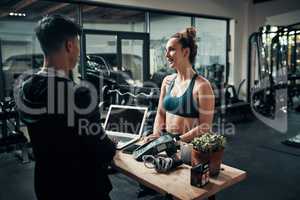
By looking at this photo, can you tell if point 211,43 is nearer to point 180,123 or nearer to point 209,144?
point 180,123

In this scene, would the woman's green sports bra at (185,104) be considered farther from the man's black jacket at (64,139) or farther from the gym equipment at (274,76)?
the gym equipment at (274,76)

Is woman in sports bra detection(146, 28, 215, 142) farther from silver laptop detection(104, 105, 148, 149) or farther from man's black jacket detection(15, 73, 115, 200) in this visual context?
man's black jacket detection(15, 73, 115, 200)

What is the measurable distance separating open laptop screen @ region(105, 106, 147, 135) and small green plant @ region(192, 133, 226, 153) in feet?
2.29

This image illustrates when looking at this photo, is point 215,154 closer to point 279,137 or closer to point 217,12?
point 279,137

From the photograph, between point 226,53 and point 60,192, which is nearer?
point 60,192

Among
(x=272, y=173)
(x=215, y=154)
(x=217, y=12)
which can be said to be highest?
(x=217, y=12)

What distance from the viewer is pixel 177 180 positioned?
1.43 meters

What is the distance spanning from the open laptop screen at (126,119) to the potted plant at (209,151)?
0.69m

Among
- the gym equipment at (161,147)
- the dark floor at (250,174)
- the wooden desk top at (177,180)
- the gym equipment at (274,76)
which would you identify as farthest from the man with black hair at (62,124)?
the gym equipment at (274,76)

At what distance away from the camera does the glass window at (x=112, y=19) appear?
18.2ft

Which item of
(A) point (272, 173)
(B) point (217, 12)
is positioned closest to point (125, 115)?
(A) point (272, 173)

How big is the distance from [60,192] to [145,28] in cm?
532

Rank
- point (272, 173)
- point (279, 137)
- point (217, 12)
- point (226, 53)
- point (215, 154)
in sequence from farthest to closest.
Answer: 1. point (226, 53)
2. point (217, 12)
3. point (279, 137)
4. point (272, 173)
5. point (215, 154)

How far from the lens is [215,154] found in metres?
1.42
